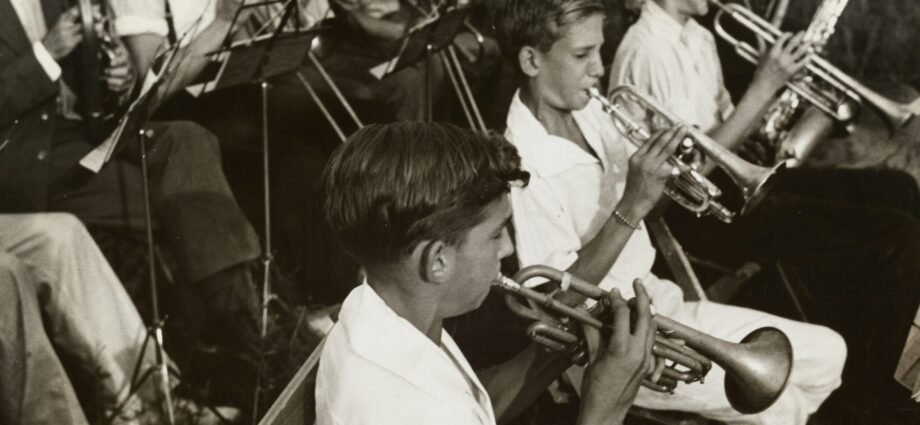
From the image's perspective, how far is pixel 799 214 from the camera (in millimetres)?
2971

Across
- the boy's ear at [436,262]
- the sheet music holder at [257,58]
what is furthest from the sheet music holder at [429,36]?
the boy's ear at [436,262]

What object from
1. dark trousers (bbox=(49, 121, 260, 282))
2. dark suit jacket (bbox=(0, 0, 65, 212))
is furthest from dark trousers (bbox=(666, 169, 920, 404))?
dark suit jacket (bbox=(0, 0, 65, 212))

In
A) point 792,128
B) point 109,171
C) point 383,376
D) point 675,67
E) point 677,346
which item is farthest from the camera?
point 792,128

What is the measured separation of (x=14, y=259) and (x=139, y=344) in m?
0.47

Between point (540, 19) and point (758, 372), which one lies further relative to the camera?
point (540, 19)

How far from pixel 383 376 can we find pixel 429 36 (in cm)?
187

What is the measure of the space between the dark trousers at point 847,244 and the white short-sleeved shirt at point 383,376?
5.15 ft

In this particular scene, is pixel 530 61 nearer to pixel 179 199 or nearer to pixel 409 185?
pixel 409 185

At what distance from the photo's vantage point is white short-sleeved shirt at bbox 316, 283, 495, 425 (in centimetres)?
139

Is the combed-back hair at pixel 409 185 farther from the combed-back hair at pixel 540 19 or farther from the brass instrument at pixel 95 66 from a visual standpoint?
the brass instrument at pixel 95 66

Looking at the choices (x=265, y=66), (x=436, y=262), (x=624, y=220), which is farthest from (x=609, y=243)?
(x=265, y=66)

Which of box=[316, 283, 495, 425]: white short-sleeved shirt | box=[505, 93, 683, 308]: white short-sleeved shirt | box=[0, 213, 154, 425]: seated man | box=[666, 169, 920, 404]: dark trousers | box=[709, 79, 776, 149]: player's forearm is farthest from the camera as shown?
box=[709, 79, 776, 149]: player's forearm

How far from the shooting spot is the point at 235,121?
3.03 metres

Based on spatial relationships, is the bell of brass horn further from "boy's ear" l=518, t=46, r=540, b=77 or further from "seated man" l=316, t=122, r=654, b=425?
"boy's ear" l=518, t=46, r=540, b=77
